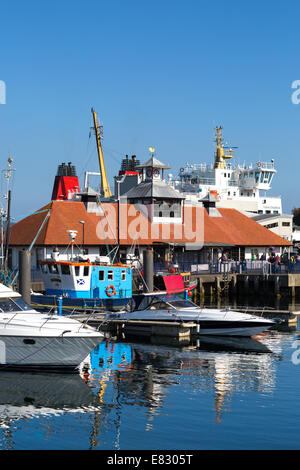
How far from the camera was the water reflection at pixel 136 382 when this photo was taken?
1919cm

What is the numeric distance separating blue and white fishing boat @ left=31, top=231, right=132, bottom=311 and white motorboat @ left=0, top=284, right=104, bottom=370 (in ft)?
33.4

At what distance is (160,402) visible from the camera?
790 inches

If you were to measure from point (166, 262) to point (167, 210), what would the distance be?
6.82 meters

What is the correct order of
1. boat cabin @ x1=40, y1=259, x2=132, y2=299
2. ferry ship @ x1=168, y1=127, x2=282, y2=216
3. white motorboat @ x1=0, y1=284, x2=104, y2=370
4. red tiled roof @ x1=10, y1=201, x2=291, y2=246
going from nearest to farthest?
white motorboat @ x1=0, y1=284, x2=104, y2=370
boat cabin @ x1=40, y1=259, x2=132, y2=299
red tiled roof @ x1=10, y1=201, x2=291, y2=246
ferry ship @ x1=168, y1=127, x2=282, y2=216

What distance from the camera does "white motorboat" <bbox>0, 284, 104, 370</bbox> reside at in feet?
78.3

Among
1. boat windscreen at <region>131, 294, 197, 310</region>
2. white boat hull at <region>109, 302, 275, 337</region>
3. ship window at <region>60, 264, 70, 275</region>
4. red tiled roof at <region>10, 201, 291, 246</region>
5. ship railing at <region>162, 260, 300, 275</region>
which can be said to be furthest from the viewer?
ship railing at <region>162, 260, 300, 275</region>

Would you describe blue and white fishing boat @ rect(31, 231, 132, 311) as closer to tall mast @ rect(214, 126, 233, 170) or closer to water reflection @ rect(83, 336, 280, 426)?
water reflection @ rect(83, 336, 280, 426)

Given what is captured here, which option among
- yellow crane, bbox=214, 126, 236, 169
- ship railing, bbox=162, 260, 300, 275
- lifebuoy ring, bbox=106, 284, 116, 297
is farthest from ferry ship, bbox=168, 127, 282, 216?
lifebuoy ring, bbox=106, 284, 116, 297

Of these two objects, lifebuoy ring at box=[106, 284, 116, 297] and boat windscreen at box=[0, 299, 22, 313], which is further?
lifebuoy ring at box=[106, 284, 116, 297]

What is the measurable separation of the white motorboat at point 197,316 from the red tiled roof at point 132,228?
46.1 ft

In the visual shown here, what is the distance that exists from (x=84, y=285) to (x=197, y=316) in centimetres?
747

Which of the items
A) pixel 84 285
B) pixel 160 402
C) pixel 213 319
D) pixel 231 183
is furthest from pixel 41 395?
pixel 231 183

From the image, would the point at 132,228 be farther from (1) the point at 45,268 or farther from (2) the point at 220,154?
(2) the point at 220,154

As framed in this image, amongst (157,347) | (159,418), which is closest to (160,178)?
(157,347)
